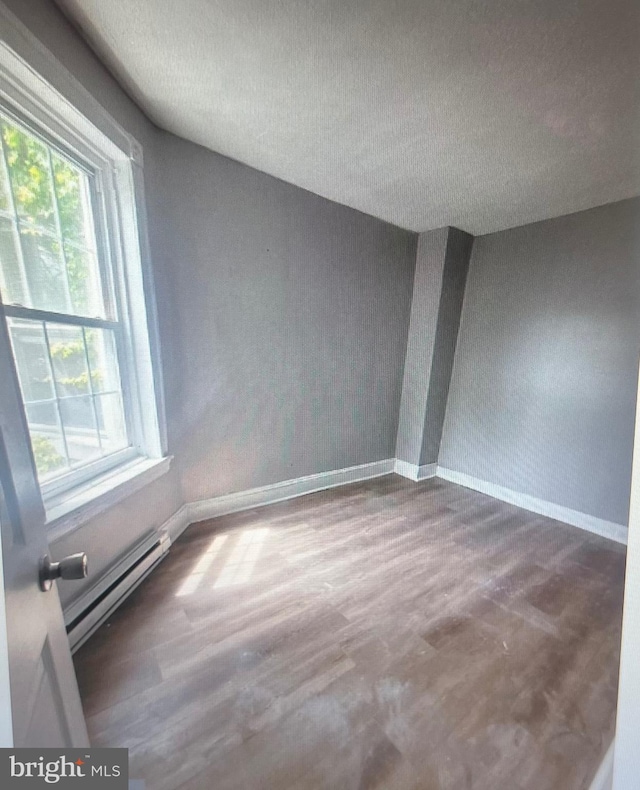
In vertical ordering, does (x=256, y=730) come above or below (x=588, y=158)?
below

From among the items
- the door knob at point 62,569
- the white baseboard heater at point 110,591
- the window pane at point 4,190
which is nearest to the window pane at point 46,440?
the white baseboard heater at point 110,591

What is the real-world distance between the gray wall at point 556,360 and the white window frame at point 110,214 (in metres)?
2.84

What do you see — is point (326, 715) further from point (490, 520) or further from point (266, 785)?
point (490, 520)

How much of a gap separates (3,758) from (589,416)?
3.25m

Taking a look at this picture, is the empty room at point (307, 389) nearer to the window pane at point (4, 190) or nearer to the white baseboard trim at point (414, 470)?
the window pane at point (4, 190)

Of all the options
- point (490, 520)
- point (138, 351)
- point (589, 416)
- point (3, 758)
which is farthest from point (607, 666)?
point (138, 351)

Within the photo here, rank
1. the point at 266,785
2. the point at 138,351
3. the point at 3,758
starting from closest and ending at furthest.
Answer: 1. the point at 3,758
2. the point at 266,785
3. the point at 138,351

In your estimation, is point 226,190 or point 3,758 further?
point 226,190

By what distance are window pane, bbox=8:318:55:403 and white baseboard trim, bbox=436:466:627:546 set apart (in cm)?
336

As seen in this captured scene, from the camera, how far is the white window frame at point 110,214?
1138 mm

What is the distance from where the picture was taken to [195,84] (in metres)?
1.47

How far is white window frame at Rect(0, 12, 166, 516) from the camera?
1138 millimetres

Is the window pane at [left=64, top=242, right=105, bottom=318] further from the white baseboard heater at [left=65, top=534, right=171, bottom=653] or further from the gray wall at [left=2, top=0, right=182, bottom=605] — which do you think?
the white baseboard heater at [left=65, top=534, right=171, bottom=653]

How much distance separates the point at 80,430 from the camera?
154 centimetres
